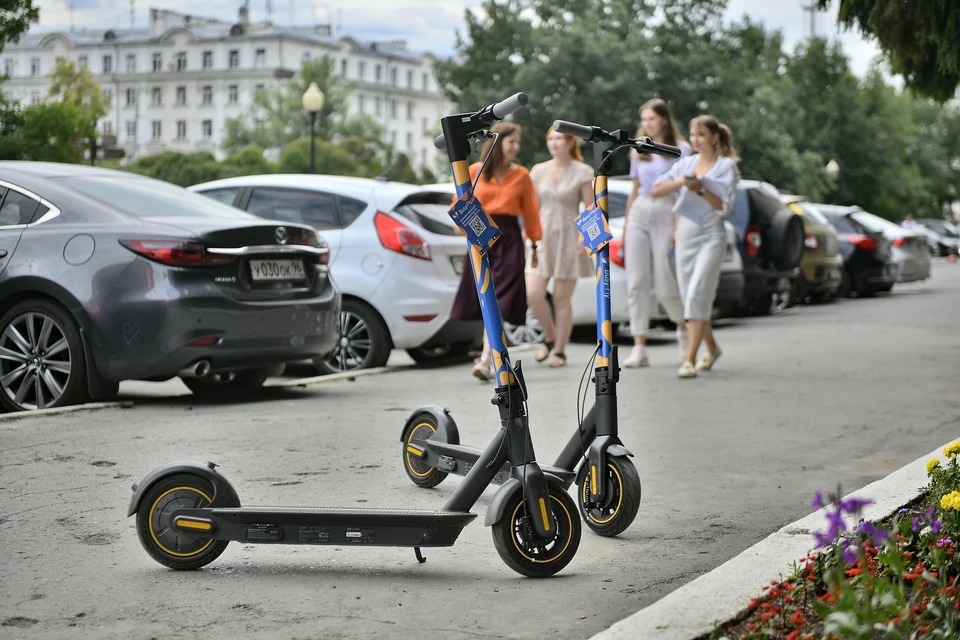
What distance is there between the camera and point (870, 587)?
3283 mm

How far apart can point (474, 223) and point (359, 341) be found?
6.73 meters

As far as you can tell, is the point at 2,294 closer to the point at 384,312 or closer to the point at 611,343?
the point at 384,312

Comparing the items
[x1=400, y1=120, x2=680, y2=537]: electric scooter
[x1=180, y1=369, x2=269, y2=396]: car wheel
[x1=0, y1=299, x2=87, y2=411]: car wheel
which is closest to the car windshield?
[x1=0, y1=299, x2=87, y2=411]: car wheel

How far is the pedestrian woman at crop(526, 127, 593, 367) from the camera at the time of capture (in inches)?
440

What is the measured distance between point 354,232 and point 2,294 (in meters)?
3.52

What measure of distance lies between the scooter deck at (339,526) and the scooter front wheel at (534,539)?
0.40 feet

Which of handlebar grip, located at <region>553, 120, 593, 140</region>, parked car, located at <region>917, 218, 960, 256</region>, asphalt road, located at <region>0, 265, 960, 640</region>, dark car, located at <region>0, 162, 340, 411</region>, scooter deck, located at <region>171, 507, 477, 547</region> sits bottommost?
asphalt road, located at <region>0, 265, 960, 640</region>

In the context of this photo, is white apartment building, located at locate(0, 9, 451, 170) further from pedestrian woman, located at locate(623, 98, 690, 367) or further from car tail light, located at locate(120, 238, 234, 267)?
car tail light, located at locate(120, 238, 234, 267)

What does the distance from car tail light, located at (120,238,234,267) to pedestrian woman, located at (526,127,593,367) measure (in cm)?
363

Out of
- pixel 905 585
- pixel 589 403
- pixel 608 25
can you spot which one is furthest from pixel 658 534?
pixel 608 25

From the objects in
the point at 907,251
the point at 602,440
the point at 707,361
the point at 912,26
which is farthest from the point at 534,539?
the point at 907,251

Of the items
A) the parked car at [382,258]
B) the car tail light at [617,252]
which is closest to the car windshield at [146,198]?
the parked car at [382,258]

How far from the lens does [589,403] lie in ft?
28.9

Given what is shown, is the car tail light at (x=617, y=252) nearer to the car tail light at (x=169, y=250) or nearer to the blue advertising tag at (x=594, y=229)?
the car tail light at (x=169, y=250)
